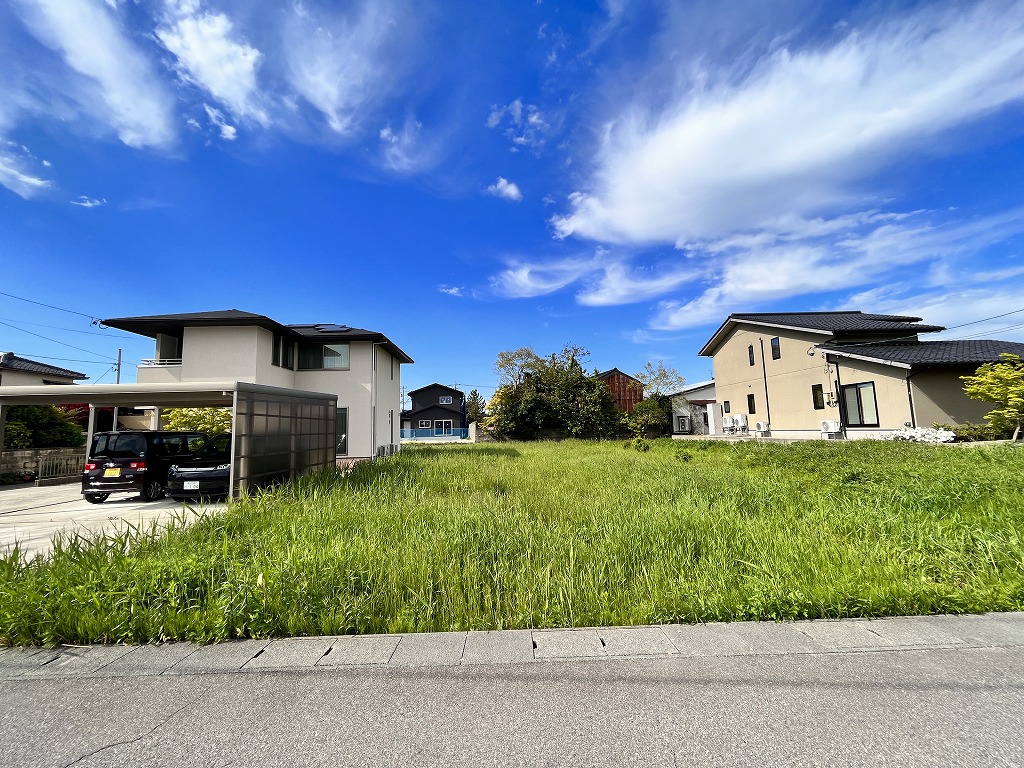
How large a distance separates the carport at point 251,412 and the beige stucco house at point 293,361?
8.00 ft

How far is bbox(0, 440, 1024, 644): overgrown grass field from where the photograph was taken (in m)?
2.80

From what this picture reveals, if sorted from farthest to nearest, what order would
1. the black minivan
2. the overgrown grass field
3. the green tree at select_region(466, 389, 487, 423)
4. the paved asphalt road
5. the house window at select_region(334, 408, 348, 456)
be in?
the green tree at select_region(466, 389, 487, 423) → the house window at select_region(334, 408, 348, 456) → the black minivan → the overgrown grass field → the paved asphalt road

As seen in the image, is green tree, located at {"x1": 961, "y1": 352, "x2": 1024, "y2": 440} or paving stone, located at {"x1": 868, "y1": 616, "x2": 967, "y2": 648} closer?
paving stone, located at {"x1": 868, "y1": 616, "x2": 967, "y2": 648}

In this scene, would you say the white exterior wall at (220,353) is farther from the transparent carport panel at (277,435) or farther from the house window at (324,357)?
the transparent carport panel at (277,435)

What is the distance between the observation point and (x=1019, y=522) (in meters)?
4.05

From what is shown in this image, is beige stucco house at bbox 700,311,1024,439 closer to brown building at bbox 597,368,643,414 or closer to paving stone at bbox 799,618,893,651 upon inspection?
brown building at bbox 597,368,643,414

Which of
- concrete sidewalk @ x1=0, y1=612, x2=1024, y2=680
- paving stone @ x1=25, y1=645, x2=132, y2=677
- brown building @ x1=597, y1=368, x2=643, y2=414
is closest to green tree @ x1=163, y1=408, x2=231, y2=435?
paving stone @ x1=25, y1=645, x2=132, y2=677

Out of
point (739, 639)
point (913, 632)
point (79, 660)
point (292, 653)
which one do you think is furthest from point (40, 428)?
point (913, 632)

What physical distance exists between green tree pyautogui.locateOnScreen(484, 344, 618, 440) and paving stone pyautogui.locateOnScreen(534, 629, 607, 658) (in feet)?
67.7

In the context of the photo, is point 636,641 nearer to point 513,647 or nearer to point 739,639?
point 739,639

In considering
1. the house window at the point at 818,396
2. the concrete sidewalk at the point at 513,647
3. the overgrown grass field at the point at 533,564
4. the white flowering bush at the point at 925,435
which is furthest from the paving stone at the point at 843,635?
the house window at the point at 818,396

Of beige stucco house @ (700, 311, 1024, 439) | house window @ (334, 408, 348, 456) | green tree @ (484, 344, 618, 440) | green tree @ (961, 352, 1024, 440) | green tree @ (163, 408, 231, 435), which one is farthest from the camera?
green tree @ (484, 344, 618, 440)

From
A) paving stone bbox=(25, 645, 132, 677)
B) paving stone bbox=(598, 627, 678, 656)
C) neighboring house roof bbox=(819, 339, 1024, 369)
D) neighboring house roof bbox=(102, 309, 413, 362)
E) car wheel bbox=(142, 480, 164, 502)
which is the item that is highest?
neighboring house roof bbox=(102, 309, 413, 362)

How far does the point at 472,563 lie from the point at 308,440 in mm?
7718
